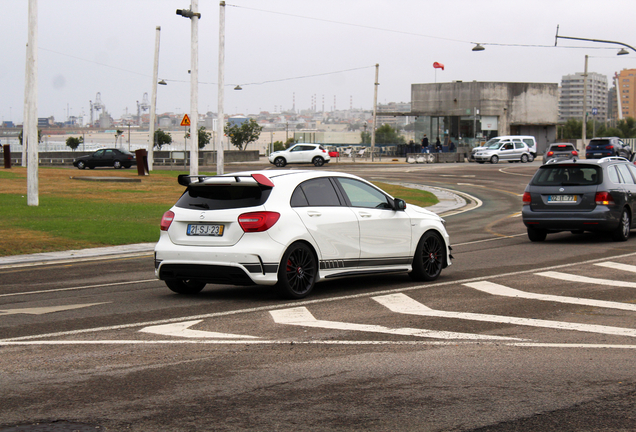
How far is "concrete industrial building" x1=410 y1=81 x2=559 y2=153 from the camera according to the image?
7731 cm

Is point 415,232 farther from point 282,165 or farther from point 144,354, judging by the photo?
point 282,165

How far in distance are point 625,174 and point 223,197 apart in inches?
414

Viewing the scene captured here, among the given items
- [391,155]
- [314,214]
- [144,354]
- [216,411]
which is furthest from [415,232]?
[391,155]

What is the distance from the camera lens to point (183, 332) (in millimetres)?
7426

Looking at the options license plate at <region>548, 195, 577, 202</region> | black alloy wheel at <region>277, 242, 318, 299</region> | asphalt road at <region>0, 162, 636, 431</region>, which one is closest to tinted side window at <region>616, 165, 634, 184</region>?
license plate at <region>548, 195, 577, 202</region>

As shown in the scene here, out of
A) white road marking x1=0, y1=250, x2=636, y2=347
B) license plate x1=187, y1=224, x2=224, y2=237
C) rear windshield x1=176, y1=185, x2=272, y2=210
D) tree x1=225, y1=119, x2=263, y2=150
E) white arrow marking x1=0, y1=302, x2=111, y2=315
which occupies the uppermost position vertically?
tree x1=225, y1=119, x2=263, y2=150

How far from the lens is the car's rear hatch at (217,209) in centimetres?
895

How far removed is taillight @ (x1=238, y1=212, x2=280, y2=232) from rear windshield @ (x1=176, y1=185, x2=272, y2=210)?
17cm

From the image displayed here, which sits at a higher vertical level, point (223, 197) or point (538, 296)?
point (223, 197)

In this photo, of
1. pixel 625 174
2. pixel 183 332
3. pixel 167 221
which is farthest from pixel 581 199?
pixel 183 332

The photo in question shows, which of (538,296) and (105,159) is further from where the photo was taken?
(105,159)

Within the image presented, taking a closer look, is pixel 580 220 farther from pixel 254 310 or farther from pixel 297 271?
pixel 254 310

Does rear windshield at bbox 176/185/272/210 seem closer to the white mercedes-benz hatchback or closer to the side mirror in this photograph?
the white mercedes-benz hatchback

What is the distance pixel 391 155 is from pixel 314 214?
218 ft
